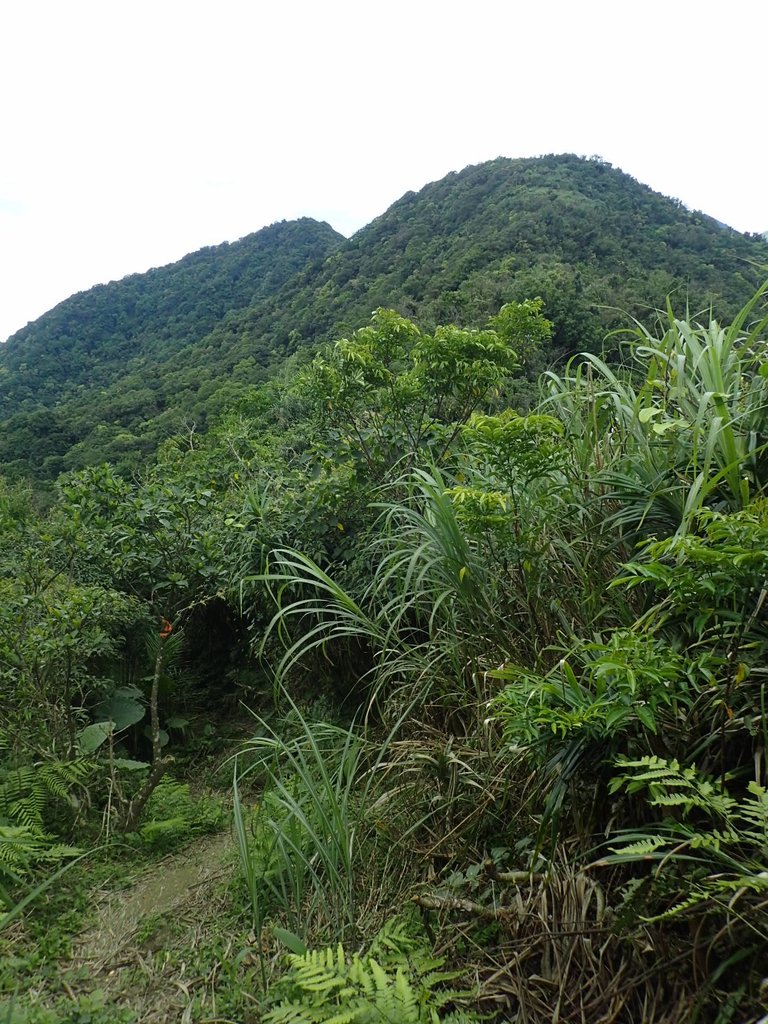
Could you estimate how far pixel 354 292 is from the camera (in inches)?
974

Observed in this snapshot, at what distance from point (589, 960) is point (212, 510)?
2.97 m

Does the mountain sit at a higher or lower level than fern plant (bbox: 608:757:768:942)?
higher

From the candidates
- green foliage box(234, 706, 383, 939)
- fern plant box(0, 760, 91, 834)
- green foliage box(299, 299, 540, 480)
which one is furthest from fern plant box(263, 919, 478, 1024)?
green foliage box(299, 299, 540, 480)

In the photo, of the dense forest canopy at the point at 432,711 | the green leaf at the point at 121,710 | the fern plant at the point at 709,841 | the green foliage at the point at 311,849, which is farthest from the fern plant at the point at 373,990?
the green leaf at the point at 121,710

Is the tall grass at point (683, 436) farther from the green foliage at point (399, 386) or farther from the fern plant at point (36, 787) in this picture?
the fern plant at point (36, 787)

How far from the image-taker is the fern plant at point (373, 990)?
3.67ft

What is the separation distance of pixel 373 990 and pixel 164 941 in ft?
3.01

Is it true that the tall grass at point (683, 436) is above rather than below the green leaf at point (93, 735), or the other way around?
above

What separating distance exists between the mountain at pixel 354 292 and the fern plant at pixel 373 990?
302 inches

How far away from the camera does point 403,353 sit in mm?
3678

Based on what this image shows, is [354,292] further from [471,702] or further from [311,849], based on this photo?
[311,849]

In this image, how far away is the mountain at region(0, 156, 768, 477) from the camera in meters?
15.2

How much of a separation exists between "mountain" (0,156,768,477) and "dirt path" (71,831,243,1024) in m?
7.31

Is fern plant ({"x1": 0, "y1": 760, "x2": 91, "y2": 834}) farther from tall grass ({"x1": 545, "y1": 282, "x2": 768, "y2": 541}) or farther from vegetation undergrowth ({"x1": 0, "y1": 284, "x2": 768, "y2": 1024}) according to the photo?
tall grass ({"x1": 545, "y1": 282, "x2": 768, "y2": 541})
